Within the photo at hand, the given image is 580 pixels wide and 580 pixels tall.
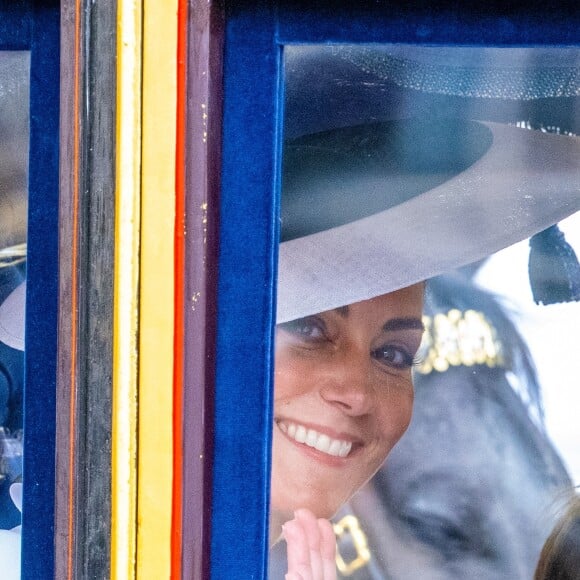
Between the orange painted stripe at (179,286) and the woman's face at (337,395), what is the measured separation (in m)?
0.12

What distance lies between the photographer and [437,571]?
115cm

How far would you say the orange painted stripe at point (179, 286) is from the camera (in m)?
1.12

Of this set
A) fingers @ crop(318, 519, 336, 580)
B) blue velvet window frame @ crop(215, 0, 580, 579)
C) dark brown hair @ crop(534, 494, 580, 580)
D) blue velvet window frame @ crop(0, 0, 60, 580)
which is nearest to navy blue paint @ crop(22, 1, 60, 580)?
blue velvet window frame @ crop(0, 0, 60, 580)

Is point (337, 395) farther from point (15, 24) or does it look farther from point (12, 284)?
point (15, 24)

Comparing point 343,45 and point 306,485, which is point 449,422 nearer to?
point 306,485

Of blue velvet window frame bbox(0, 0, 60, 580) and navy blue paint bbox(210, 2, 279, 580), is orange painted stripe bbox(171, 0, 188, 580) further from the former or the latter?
blue velvet window frame bbox(0, 0, 60, 580)

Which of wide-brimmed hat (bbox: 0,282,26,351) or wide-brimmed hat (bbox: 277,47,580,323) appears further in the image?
wide-brimmed hat (bbox: 0,282,26,351)

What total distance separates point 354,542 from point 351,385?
7.7 inches

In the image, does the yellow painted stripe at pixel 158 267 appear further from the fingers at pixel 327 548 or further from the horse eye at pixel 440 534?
the horse eye at pixel 440 534

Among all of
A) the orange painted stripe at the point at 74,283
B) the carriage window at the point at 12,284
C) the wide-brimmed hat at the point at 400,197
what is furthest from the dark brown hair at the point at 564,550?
the carriage window at the point at 12,284

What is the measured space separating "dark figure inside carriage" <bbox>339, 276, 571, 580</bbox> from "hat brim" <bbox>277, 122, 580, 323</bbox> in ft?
0.17

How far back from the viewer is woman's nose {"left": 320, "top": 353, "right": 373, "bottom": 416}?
1167mm

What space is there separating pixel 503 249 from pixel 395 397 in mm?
221

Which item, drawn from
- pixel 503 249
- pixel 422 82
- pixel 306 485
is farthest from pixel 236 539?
pixel 422 82
